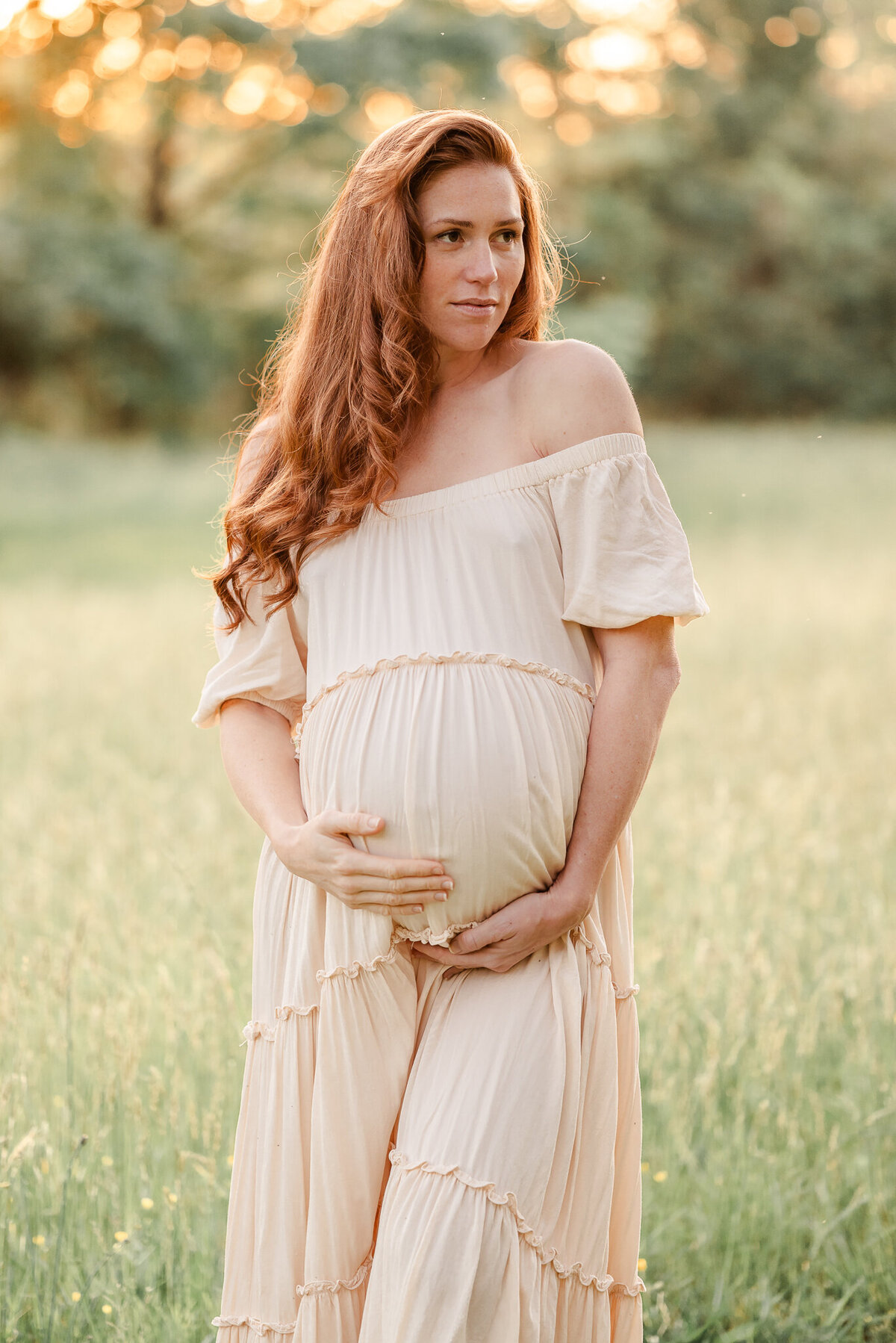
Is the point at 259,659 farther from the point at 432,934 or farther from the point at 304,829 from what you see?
the point at 432,934

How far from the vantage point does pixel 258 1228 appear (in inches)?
71.6

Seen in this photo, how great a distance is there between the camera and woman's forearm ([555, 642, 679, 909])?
175cm

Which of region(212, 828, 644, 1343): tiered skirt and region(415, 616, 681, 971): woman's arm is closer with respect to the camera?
region(212, 828, 644, 1343): tiered skirt

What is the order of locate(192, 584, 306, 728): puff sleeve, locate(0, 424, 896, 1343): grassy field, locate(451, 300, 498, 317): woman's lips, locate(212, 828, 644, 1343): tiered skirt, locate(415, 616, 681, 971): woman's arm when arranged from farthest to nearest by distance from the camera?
1. locate(0, 424, 896, 1343): grassy field
2. locate(192, 584, 306, 728): puff sleeve
3. locate(451, 300, 498, 317): woman's lips
4. locate(415, 616, 681, 971): woman's arm
5. locate(212, 828, 644, 1343): tiered skirt

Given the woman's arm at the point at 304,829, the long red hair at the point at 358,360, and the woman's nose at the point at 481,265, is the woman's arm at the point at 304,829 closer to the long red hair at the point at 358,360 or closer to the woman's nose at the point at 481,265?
the long red hair at the point at 358,360

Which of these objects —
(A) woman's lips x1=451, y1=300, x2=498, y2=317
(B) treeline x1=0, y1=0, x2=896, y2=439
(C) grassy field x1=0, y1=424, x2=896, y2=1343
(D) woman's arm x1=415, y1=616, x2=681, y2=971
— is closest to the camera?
(D) woman's arm x1=415, y1=616, x2=681, y2=971

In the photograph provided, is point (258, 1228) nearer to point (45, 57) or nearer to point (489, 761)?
point (489, 761)

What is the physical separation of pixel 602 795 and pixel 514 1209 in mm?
547

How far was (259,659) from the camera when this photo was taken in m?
1.99

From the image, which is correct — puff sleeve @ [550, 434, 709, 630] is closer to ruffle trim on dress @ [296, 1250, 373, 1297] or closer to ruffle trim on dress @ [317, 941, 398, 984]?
ruffle trim on dress @ [317, 941, 398, 984]

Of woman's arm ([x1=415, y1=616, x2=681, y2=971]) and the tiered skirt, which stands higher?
woman's arm ([x1=415, y1=616, x2=681, y2=971])

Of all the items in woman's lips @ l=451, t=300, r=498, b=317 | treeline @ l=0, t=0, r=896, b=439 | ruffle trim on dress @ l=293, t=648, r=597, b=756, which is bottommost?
ruffle trim on dress @ l=293, t=648, r=597, b=756

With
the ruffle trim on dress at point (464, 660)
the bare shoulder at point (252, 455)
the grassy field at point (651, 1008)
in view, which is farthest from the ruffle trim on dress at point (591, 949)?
the bare shoulder at point (252, 455)

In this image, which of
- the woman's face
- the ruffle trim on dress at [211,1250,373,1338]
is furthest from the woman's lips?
the ruffle trim on dress at [211,1250,373,1338]
